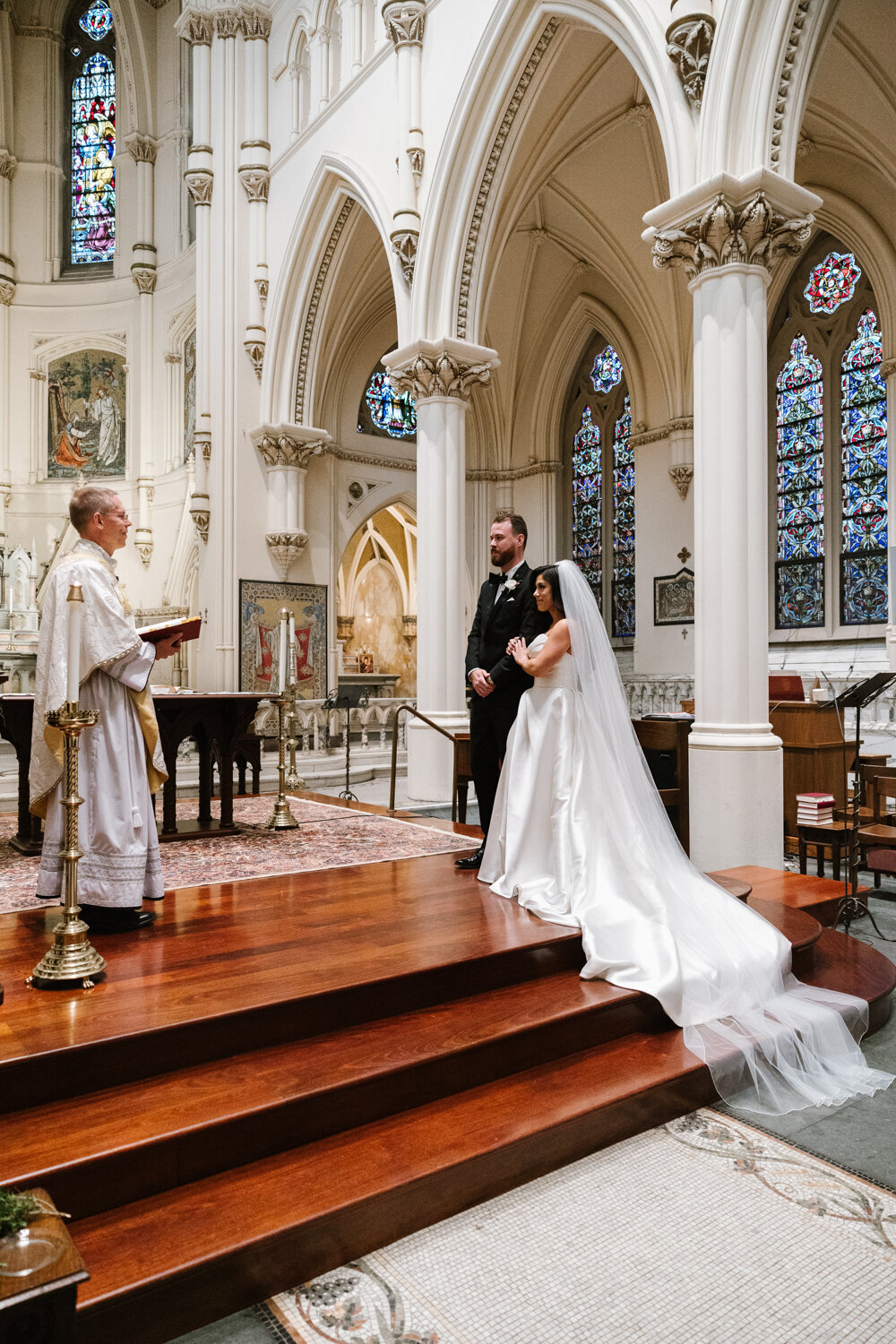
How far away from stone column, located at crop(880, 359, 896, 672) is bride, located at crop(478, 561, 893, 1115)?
6.93 meters

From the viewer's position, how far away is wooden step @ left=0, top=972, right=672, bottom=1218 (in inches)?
78.6

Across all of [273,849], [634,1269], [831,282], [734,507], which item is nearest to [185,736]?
[273,849]

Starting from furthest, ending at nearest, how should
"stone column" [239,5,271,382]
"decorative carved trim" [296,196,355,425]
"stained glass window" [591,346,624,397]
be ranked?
"stained glass window" [591,346,624,397] < "stone column" [239,5,271,382] < "decorative carved trim" [296,196,355,425]

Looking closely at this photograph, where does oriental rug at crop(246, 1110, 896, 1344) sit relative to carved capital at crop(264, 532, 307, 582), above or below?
below

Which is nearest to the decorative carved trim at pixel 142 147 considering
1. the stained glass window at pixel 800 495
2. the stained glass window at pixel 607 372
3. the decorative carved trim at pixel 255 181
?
the decorative carved trim at pixel 255 181

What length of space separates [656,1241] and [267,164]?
13166 millimetres

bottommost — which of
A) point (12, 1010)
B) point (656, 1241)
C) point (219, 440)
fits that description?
point (656, 1241)

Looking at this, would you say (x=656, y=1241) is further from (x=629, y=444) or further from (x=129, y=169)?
(x=129, y=169)

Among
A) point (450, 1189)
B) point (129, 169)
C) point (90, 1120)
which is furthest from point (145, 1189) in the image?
point (129, 169)

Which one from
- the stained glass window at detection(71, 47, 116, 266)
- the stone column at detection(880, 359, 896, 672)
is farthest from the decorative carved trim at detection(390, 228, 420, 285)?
the stained glass window at detection(71, 47, 116, 266)

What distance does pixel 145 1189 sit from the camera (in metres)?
2.04

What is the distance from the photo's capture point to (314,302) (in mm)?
11570

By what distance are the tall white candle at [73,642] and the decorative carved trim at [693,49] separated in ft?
16.4

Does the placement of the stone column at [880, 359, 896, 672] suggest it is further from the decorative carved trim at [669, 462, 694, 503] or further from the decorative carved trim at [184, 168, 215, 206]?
the decorative carved trim at [184, 168, 215, 206]
